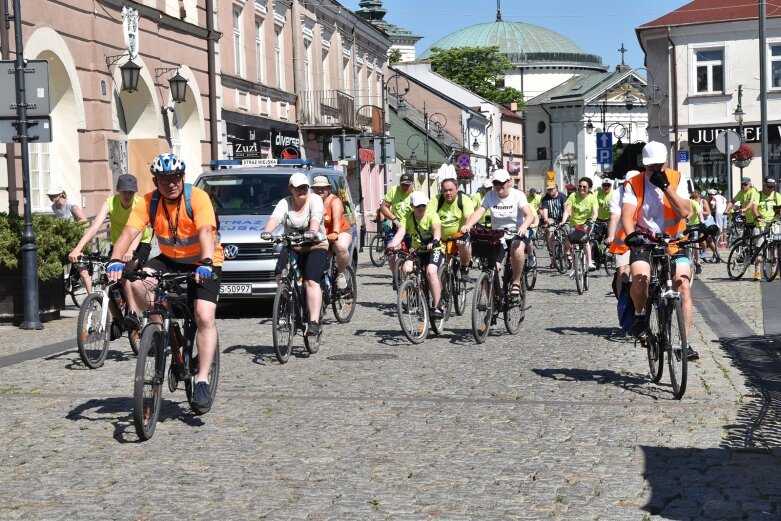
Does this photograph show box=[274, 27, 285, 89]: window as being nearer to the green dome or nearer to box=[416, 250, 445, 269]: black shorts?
box=[416, 250, 445, 269]: black shorts

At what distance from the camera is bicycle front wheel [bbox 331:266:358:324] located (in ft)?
51.9

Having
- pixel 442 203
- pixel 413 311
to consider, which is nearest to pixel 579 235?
pixel 442 203

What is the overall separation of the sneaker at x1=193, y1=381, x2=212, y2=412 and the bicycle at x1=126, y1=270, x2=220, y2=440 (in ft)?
0.12

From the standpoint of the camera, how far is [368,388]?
10.1 m

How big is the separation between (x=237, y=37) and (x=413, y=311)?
2308 centimetres

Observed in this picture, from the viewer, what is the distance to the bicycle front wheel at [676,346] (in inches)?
366

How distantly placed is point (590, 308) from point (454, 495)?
11.5 m

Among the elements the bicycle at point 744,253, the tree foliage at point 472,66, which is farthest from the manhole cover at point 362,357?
the tree foliage at point 472,66

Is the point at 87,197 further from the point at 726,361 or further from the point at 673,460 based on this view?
the point at 673,460

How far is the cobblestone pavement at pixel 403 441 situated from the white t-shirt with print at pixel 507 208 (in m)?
2.14

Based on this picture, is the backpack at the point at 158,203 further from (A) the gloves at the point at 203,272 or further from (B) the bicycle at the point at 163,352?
(A) the gloves at the point at 203,272

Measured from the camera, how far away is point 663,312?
9.73 metres

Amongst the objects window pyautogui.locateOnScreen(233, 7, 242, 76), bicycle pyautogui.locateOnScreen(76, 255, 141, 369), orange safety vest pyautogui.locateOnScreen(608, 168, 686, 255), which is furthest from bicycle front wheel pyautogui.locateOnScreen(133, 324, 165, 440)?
window pyautogui.locateOnScreen(233, 7, 242, 76)

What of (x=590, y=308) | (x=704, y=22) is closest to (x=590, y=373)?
(x=590, y=308)
